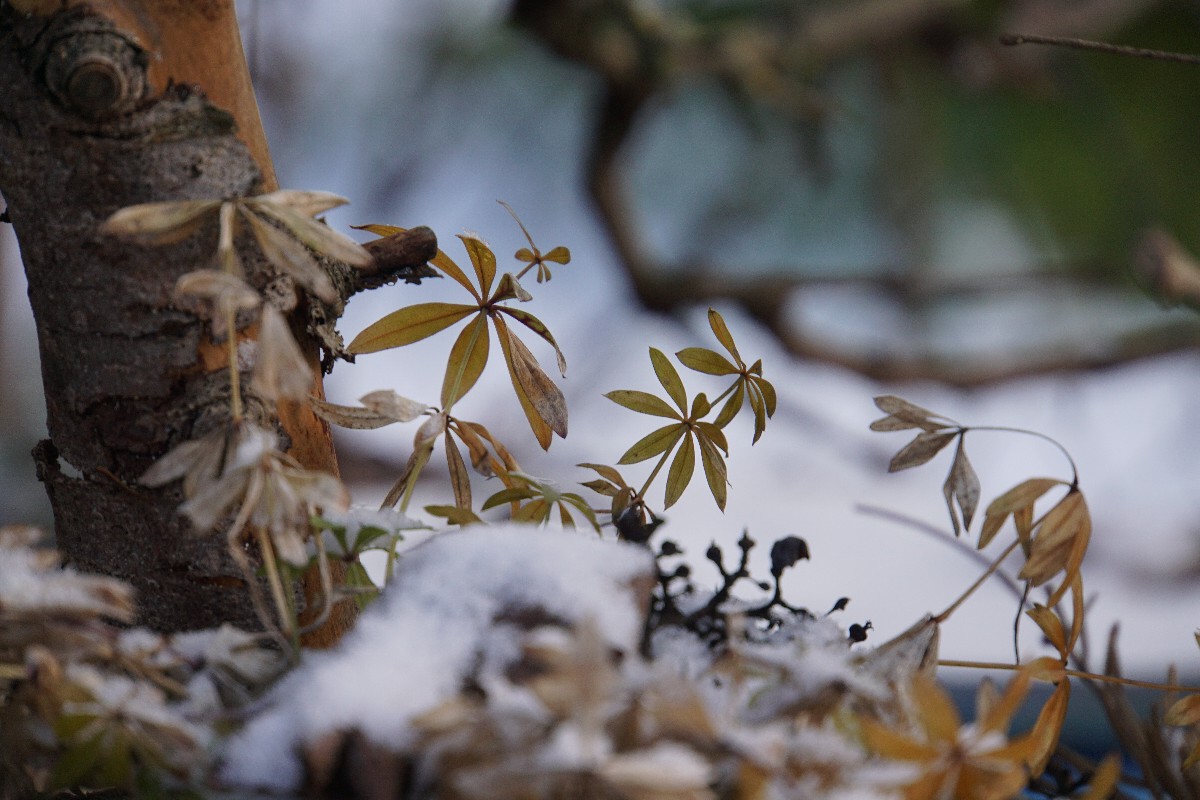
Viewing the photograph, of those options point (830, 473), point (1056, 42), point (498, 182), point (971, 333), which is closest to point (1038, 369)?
point (830, 473)

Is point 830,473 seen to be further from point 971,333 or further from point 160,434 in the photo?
point 160,434

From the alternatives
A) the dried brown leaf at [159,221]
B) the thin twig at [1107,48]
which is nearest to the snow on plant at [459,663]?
the dried brown leaf at [159,221]

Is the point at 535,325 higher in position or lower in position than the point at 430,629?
higher

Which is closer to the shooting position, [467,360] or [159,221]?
[159,221]

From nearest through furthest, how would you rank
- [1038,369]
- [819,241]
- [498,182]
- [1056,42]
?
[1056,42] < [1038,369] < [498,182] < [819,241]

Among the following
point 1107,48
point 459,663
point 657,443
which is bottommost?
point 459,663

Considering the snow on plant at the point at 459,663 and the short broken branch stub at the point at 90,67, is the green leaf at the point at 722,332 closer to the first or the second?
the snow on plant at the point at 459,663

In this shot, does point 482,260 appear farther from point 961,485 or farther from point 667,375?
point 961,485

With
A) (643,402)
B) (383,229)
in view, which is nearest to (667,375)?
(643,402)
